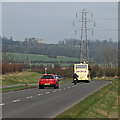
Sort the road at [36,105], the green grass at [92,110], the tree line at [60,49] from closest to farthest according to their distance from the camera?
the green grass at [92,110]
the road at [36,105]
the tree line at [60,49]

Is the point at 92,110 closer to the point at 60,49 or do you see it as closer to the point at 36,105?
the point at 36,105

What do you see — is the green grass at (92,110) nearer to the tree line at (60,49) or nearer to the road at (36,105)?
the road at (36,105)

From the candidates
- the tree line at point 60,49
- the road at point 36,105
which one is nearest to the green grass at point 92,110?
the road at point 36,105

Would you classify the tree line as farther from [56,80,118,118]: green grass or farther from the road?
[56,80,118,118]: green grass

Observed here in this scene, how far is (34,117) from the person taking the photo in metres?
13.7

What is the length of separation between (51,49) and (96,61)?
2734cm

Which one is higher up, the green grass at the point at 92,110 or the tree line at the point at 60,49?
the tree line at the point at 60,49

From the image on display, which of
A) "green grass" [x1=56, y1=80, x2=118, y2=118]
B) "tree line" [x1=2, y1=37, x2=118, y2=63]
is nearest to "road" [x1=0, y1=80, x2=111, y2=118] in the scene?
"green grass" [x1=56, y1=80, x2=118, y2=118]

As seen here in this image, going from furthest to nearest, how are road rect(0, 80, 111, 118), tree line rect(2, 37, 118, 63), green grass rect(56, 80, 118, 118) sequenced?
tree line rect(2, 37, 118, 63)
road rect(0, 80, 111, 118)
green grass rect(56, 80, 118, 118)

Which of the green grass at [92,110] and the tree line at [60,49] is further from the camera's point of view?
the tree line at [60,49]

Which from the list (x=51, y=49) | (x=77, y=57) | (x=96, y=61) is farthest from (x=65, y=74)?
(x=96, y=61)

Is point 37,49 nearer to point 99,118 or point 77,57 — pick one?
point 77,57

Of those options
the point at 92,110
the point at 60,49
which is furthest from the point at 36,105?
the point at 60,49

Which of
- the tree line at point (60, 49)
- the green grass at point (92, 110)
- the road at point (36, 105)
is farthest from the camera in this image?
the tree line at point (60, 49)
